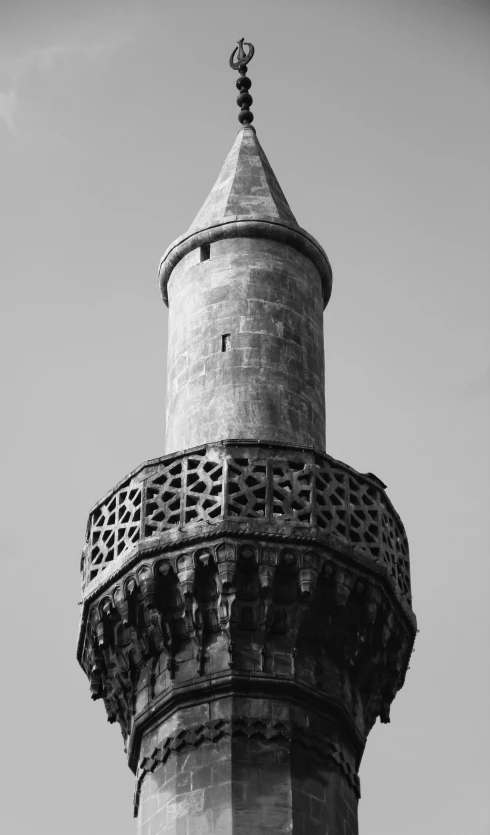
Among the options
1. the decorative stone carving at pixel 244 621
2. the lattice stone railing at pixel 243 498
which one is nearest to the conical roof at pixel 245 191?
the lattice stone railing at pixel 243 498

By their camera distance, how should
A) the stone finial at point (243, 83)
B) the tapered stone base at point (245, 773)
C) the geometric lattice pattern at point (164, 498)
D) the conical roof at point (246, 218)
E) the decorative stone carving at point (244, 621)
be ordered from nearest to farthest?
the tapered stone base at point (245, 773) < the decorative stone carving at point (244, 621) < the geometric lattice pattern at point (164, 498) < the conical roof at point (246, 218) < the stone finial at point (243, 83)

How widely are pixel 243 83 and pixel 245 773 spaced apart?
368 inches

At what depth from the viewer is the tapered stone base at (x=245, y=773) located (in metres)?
19.2

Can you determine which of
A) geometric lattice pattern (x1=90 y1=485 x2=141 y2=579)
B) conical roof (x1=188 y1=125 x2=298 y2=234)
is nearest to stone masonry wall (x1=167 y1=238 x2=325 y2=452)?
conical roof (x1=188 y1=125 x2=298 y2=234)

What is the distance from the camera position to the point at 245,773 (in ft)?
63.6

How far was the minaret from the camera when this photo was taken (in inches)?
771

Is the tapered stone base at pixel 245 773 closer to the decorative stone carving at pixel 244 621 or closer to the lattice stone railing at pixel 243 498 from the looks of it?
the decorative stone carving at pixel 244 621

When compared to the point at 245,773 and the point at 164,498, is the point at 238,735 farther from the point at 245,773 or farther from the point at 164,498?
the point at 164,498

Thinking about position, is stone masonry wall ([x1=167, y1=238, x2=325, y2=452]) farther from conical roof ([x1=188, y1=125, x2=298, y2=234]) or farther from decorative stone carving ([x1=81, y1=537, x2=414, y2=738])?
decorative stone carving ([x1=81, y1=537, x2=414, y2=738])

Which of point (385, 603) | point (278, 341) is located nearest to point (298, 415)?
point (278, 341)

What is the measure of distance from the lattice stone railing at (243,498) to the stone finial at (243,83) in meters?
6.23

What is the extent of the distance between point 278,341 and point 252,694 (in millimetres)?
4110

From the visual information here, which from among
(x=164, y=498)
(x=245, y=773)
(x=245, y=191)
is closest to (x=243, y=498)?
(x=164, y=498)

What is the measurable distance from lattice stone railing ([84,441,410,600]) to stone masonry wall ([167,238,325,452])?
0.91 meters
